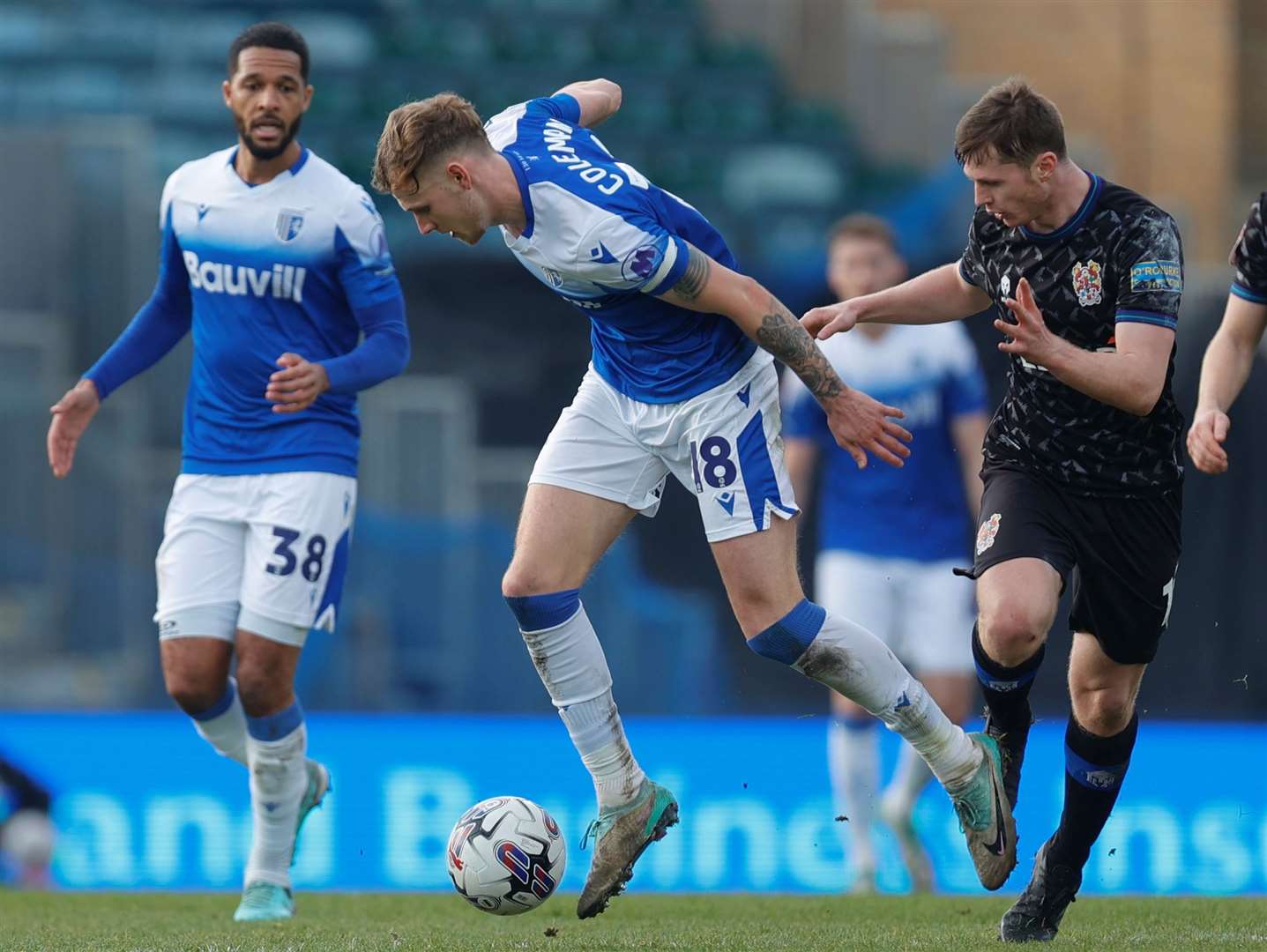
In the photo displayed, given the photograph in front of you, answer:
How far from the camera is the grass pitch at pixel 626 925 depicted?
5.06 m

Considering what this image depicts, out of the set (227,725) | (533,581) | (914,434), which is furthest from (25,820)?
(533,581)

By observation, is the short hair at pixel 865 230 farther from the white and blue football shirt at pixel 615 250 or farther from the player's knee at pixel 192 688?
the player's knee at pixel 192 688

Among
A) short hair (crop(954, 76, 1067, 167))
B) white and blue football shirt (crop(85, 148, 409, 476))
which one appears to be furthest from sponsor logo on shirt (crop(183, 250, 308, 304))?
short hair (crop(954, 76, 1067, 167))

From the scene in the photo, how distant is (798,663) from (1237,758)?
5052mm

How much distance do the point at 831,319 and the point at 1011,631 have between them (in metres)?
1.06

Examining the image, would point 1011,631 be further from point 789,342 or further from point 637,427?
point 637,427

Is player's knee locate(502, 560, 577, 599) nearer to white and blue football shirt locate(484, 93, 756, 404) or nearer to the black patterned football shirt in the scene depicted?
white and blue football shirt locate(484, 93, 756, 404)

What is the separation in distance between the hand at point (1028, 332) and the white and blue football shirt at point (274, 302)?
2304 millimetres

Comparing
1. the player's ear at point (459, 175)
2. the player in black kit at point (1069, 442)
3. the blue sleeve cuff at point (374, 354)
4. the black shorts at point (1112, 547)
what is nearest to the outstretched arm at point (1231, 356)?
the player in black kit at point (1069, 442)

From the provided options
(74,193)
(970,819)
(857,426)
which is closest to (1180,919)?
(970,819)

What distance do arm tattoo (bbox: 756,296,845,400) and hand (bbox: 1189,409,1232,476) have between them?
0.93 metres

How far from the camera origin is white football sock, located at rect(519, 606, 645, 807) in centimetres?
531

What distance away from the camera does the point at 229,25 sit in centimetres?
1447

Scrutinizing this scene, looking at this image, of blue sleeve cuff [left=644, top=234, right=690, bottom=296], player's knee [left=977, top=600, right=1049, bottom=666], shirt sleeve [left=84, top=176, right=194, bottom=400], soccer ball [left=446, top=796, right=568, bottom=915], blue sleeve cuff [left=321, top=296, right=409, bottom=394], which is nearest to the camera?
player's knee [left=977, top=600, right=1049, bottom=666]
